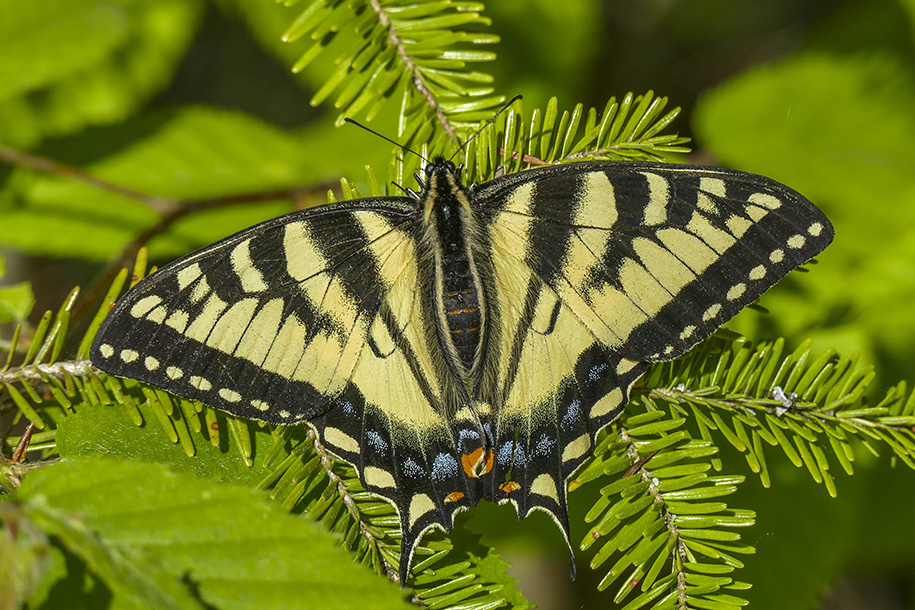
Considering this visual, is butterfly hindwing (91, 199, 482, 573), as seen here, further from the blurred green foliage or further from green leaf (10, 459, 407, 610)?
the blurred green foliage

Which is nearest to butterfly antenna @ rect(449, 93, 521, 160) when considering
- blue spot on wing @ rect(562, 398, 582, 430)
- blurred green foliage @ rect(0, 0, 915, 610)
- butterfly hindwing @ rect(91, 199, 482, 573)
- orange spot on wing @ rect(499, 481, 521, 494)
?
butterfly hindwing @ rect(91, 199, 482, 573)

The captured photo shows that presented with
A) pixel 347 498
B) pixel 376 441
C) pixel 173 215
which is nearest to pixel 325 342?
pixel 376 441

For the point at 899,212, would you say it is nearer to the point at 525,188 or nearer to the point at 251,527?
the point at 525,188

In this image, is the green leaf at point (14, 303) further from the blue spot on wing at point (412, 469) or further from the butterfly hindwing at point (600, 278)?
the butterfly hindwing at point (600, 278)

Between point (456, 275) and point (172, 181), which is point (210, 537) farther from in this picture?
point (172, 181)

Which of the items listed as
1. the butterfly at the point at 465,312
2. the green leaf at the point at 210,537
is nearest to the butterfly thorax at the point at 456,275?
the butterfly at the point at 465,312
